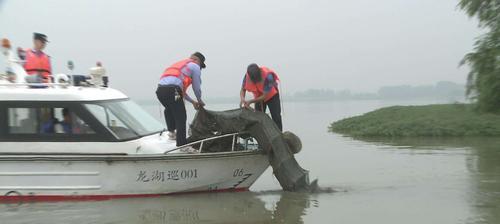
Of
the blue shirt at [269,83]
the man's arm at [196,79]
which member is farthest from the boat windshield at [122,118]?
the blue shirt at [269,83]

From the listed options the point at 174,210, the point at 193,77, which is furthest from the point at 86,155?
the point at 193,77

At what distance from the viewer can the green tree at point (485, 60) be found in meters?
13.3

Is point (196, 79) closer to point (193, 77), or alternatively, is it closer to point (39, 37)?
point (193, 77)

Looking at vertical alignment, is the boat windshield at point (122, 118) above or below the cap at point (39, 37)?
below

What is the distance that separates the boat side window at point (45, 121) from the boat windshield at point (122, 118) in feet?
0.91

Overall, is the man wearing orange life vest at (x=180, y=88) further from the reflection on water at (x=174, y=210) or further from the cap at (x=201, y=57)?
the reflection on water at (x=174, y=210)

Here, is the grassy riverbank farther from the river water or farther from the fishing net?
the fishing net

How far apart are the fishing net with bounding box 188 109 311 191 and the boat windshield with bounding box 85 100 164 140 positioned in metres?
0.81

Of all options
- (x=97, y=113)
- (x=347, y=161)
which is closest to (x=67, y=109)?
(x=97, y=113)

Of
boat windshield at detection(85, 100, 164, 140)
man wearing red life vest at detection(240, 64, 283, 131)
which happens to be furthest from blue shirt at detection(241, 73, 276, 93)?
boat windshield at detection(85, 100, 164, 140)

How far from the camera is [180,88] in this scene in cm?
849

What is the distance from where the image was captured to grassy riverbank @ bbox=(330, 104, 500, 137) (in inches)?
779

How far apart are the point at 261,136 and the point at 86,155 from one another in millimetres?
2507

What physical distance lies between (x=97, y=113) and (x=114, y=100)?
0.53 metres
